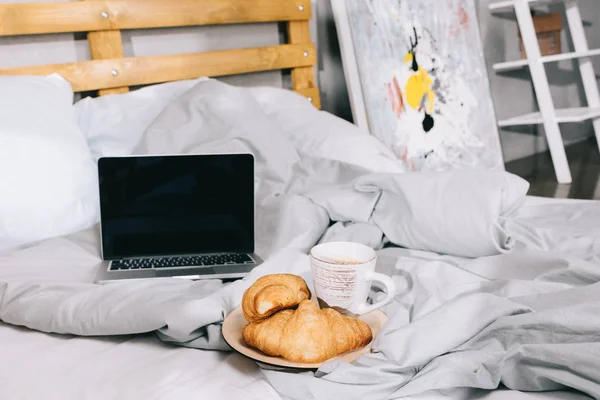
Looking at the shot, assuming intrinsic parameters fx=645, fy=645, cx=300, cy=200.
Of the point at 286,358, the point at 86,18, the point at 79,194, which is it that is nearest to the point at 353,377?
the point at 286,358

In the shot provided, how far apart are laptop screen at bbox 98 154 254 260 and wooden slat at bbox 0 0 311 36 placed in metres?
0.67

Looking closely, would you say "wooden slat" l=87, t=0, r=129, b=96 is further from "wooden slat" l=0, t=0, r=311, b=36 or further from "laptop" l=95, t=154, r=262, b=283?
"laptop" l=95, t=154, r=262, b=283

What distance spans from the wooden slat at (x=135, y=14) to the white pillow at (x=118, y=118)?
0.23m

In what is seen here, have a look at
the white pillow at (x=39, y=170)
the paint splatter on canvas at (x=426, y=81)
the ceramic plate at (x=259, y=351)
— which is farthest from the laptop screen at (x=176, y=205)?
the paint splatter on canvas at (x=426, y=81)

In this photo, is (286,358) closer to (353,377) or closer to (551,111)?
(353,377)

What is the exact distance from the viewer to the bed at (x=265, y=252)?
668 mm

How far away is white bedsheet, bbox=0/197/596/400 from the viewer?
66cm

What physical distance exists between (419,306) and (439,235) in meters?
0.26

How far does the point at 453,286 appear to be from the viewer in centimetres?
88

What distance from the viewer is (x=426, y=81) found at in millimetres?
2326

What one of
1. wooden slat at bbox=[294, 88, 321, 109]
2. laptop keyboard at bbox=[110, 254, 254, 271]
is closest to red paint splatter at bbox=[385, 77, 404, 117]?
wooden slat at bbox=[294, 88, 321, 109]

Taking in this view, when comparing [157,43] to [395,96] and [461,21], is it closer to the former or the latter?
[395,96]

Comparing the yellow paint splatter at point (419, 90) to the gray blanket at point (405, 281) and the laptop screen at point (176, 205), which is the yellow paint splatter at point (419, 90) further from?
the laptop screen at point (176, 205)

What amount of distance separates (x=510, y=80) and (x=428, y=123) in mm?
876
